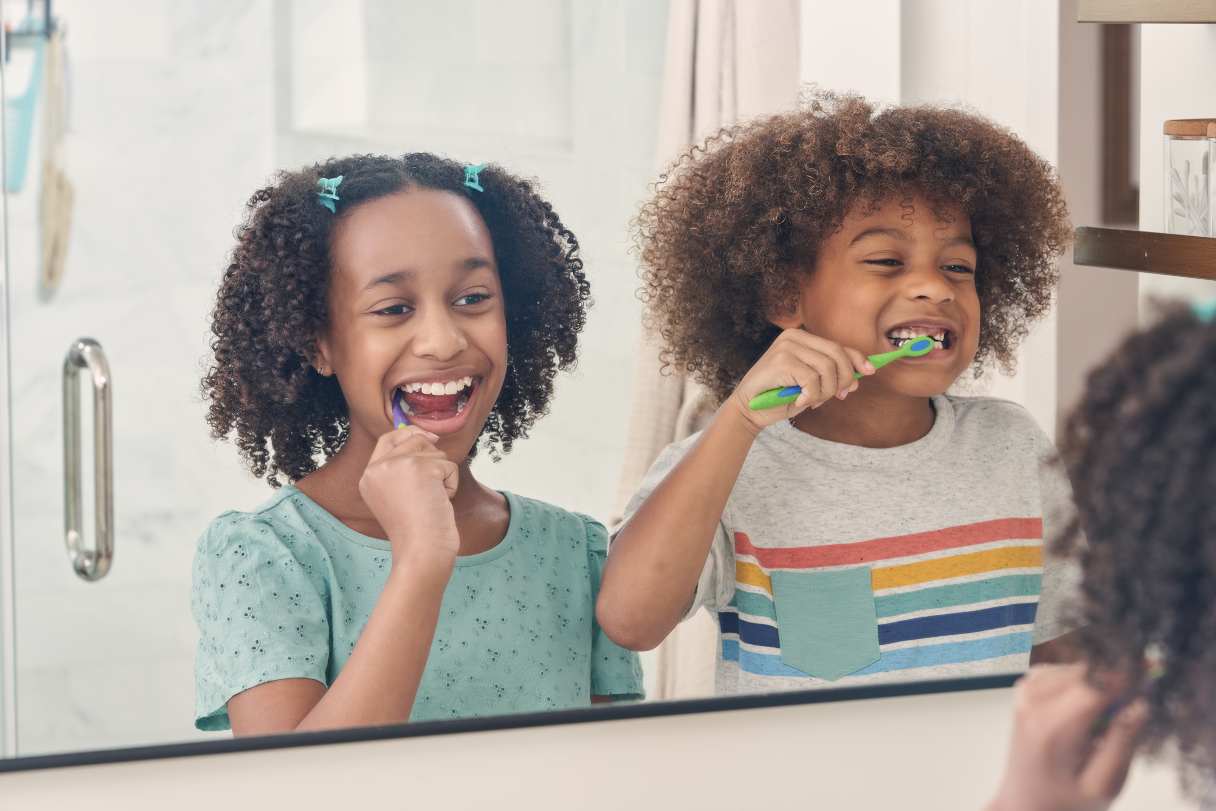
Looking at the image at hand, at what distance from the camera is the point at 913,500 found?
86 centimetres

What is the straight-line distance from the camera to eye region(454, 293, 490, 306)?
0.79m

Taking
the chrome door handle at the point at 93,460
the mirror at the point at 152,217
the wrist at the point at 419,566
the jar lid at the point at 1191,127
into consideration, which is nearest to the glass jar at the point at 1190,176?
the jar lid at the point at 1191,127

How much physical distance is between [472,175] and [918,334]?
1.01ft

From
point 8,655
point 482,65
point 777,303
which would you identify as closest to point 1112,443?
point 777,303

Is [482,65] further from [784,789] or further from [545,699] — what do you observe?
[784,789]

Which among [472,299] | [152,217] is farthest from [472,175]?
[152,217]

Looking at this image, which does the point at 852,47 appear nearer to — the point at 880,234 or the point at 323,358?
the point at 880,234

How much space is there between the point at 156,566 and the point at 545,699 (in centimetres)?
26

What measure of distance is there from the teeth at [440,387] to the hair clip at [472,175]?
122mm

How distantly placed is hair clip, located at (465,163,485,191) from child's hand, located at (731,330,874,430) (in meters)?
0.21

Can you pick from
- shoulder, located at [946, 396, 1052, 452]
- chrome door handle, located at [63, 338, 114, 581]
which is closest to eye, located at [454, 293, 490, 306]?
chrome door handle, located at [63, 338, 114, 581]

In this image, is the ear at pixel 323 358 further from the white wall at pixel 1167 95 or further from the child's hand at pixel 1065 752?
the white wall at pixel 1167 95

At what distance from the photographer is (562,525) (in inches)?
32.6

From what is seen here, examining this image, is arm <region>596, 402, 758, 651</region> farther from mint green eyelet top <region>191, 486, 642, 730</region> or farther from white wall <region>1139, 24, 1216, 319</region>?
white wall <region>1139, 24, 1216, 319</region>
